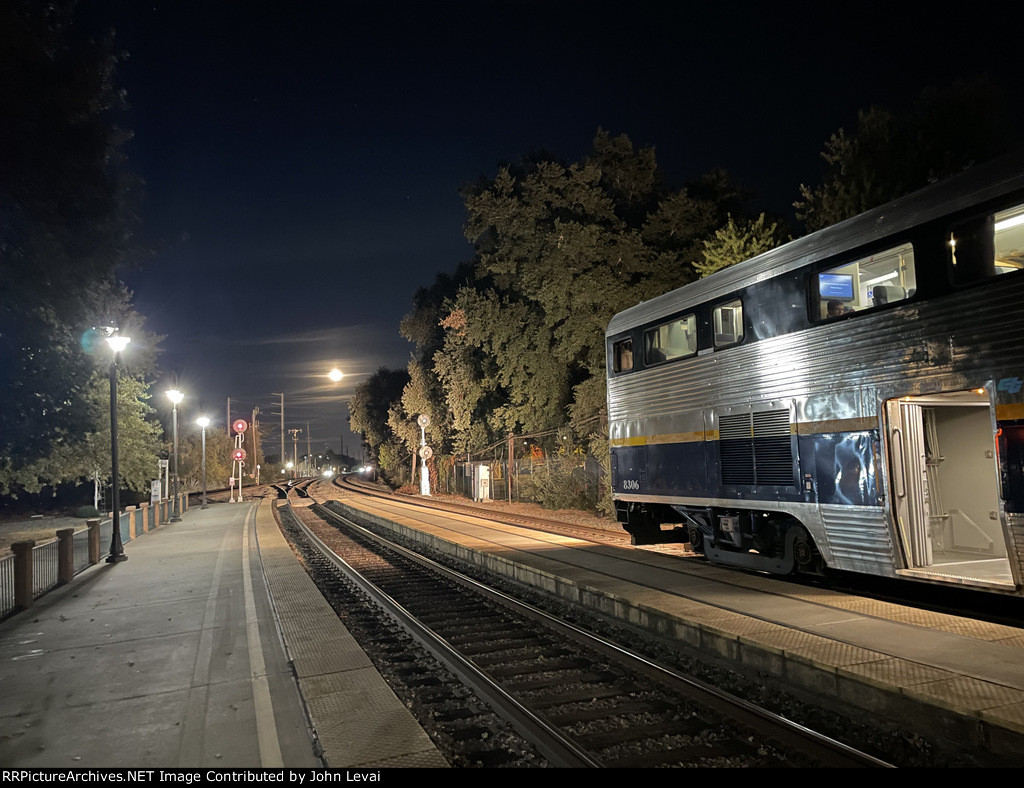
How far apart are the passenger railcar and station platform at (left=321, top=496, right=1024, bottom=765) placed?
59cm

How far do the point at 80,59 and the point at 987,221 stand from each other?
19792 millimetres

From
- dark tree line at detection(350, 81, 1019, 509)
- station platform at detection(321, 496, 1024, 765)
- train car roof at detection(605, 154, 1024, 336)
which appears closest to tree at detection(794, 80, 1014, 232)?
dark tree line at detection(350, 81, 1019, 509)

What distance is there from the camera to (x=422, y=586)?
1334 cm

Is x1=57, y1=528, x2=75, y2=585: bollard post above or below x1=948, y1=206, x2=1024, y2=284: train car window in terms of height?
below

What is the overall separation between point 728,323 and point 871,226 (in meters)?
2.51

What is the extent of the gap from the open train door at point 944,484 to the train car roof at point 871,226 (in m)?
1.88

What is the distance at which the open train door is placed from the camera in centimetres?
778

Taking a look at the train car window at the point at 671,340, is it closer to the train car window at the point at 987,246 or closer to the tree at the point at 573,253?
the train car window at the point at 987,246

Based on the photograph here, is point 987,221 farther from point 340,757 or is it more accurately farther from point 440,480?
point 440,480

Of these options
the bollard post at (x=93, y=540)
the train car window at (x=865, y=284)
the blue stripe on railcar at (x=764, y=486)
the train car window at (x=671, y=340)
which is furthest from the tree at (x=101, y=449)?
the train car window at (x=865, y=284)

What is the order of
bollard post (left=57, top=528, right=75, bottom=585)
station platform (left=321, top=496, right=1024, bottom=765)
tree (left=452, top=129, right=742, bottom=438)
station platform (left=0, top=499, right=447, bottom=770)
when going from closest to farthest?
station platform (left=321, top=496, right=1024, bottom=765), station platform (left=0, top=499, right=447, bottom=770), bollard post (left=57, top=528, right=75, bottom=585), tree (left=452, top=129, right=742, bottom=438)

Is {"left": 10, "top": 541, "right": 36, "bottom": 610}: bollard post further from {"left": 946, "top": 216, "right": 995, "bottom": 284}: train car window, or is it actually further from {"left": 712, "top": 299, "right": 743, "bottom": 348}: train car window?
{"left": 946, "top": 216, "right": 995, "bottom": 284}: train car window

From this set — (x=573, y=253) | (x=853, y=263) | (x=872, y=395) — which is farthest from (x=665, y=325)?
(x=573, y=253)

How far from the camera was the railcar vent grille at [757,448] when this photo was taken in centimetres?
915
